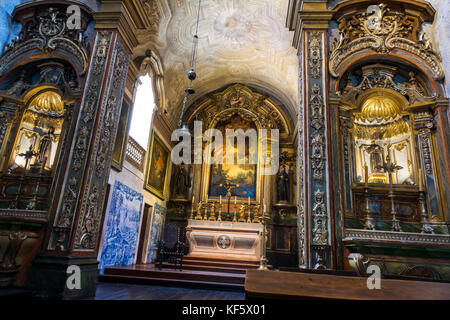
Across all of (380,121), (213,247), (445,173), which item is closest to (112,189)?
(213,247)

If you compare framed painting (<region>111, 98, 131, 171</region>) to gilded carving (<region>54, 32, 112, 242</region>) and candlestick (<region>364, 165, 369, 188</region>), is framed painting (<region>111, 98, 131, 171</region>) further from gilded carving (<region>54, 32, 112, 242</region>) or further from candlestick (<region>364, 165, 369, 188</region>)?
candlestick (<region>364, 165, 369, 188</region>)

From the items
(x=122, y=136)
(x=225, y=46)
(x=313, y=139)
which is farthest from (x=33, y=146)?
(x=225, y=46)

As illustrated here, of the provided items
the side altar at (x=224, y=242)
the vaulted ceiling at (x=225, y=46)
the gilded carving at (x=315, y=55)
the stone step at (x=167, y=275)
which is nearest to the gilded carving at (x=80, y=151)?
the stone step at (x=167, y=275)

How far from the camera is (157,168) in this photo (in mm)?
10266

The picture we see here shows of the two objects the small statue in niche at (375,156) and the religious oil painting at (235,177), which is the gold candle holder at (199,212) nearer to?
the religious oil painting at (235,177)

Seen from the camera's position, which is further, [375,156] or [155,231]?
[155,231]

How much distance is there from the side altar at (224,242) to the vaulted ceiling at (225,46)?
4.63m

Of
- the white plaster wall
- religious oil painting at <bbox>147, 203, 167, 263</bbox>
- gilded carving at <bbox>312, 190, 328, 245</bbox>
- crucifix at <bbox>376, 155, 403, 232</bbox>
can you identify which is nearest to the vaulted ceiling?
the white plaster wall

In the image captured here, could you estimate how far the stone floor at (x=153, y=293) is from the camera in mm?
4949

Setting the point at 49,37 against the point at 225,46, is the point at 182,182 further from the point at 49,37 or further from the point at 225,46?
the point at 49,37

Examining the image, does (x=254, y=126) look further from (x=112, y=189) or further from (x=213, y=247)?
(x=112, y=189)

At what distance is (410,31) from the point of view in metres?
5.82

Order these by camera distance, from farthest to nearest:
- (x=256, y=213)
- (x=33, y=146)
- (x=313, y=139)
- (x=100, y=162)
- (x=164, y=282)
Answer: (x=256, y=213), (x=164, y=282), (x=33, y=146), (x=100, y=162), (x=313, y=139)

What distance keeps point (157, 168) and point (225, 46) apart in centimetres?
476
